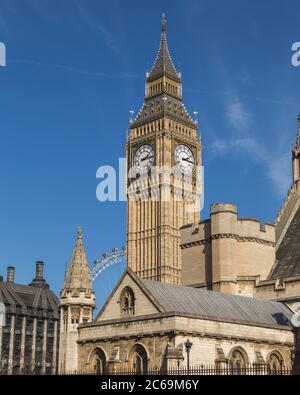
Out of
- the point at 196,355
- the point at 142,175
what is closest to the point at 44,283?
the point at 142,175

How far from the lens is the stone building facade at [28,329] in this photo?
408ft

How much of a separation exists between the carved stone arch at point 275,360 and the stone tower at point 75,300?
17.0m

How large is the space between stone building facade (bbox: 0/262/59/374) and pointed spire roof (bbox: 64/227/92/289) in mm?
55670

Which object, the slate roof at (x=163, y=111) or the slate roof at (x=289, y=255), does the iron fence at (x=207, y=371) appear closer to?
the slate roof at (x=289, y=255)

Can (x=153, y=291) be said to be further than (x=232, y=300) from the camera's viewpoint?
No

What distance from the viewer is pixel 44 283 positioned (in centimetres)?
15175

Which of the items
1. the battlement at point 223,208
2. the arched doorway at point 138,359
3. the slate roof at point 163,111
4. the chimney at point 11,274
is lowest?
the arched doorway at point 138,359

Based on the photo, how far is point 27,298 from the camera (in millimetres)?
134875

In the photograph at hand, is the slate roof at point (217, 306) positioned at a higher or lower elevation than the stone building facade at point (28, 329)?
lower

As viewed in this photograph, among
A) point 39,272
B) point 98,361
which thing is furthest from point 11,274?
point 98,361

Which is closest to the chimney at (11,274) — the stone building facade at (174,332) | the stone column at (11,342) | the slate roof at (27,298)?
the slate roof at (27,298)

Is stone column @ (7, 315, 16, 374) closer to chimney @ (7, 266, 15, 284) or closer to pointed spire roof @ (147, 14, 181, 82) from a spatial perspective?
chimney @ (7, 266, 15, 284)
